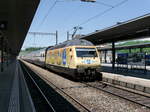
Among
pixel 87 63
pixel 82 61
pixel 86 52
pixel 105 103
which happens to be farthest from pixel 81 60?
pixel 105 103

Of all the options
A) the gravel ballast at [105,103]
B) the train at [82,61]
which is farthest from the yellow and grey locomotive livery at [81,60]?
the gravel ballast at [105,103]

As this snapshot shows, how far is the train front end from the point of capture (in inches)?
600

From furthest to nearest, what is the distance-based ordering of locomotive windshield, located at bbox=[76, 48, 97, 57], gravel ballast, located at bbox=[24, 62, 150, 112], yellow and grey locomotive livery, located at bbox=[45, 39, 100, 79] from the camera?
locomotive windshield, located at bbox=[76, 48, 97, 57]
yellow and grey locomotive livery, located at bbox=[45, 39, 100, 79]
gravel ballast, located at bbox=[24, 62, 150, 112]

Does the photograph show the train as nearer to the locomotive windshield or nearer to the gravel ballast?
the locomotive windshield

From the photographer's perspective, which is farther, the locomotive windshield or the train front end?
the locomotive windshield

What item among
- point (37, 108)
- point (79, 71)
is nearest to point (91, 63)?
point (79, 71)

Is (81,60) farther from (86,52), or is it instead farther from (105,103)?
(105,103)

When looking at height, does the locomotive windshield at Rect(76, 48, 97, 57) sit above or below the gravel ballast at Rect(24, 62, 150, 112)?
above

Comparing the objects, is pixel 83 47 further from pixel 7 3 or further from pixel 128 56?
pixel 128 56

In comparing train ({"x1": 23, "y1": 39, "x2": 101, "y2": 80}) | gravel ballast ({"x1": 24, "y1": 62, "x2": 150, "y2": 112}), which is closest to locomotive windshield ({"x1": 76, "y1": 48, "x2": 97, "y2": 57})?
train ({"x1": 23, "y1": 39, "x2": 101, "y2": 80})

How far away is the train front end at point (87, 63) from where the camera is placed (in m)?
15.2

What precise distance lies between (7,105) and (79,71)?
722 cm

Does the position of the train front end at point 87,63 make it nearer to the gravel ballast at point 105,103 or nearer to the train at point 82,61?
the train at point 82,61

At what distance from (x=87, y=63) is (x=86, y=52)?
913 millimetres
